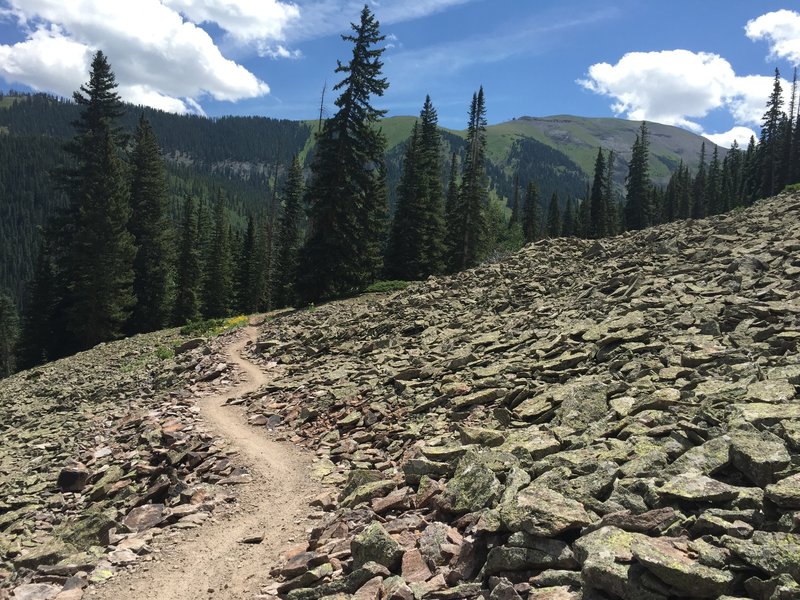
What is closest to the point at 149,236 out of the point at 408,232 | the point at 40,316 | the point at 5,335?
the point at 40,316

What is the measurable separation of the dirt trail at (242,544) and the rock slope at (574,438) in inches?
21.3

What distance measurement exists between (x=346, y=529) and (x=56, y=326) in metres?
44.7

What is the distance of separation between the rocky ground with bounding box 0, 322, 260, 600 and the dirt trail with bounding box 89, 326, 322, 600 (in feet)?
1.31

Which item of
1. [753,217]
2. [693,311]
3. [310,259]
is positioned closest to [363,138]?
[310,259]

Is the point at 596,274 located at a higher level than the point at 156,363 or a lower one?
higher

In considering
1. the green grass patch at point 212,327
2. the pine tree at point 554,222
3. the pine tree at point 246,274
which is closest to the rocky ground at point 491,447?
the green grass patch at point 212,327

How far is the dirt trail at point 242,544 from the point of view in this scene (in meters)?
7.17

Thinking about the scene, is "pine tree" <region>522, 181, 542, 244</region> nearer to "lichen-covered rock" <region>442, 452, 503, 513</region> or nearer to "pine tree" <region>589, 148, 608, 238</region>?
"pine tree" <region>589, 148, 608, 238</region>

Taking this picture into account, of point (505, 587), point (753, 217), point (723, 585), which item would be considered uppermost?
point (753, 217)

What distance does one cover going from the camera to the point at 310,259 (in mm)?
34438

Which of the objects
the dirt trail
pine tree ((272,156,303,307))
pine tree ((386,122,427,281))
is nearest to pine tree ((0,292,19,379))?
pine tree ((272,156,303,307))

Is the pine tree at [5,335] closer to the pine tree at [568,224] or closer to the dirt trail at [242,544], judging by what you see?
the dirt trail at [242,544]

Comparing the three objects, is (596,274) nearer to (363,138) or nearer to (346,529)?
(346,529)

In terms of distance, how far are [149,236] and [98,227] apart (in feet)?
25.8
